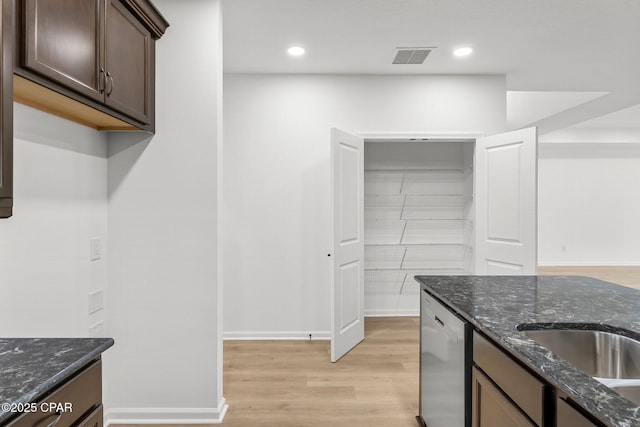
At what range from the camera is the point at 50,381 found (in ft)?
3.58

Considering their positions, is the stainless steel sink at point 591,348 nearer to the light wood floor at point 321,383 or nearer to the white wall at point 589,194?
the light wood floor at point 321,383

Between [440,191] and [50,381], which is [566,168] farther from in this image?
[50,381]

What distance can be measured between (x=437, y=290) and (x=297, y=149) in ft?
7.95

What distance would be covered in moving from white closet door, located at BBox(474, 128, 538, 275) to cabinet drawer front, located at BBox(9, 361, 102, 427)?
10.6 ft

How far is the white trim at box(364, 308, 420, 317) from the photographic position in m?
4.83

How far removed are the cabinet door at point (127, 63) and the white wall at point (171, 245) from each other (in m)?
0.15

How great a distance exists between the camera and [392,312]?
191 inches

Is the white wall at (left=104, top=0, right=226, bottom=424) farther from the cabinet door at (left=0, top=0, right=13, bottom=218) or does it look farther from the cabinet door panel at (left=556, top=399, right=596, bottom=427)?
the cabinet door panel at (left=556, top=399, right=596, bottom=427)

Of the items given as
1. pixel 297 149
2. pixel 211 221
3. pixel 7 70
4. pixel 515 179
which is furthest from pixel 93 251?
pixel 515 179

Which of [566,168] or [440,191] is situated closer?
[440,191]

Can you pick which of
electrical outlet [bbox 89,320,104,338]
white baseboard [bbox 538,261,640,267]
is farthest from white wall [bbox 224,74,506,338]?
white baseboard [bbox 538,261,640,267]

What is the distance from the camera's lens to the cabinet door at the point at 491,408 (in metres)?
1.30

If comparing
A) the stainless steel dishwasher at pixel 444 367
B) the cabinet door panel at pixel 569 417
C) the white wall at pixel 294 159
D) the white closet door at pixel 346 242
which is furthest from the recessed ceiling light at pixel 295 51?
the cabinet door panel at pixel 569 417

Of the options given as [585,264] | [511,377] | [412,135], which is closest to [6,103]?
[511,377]
